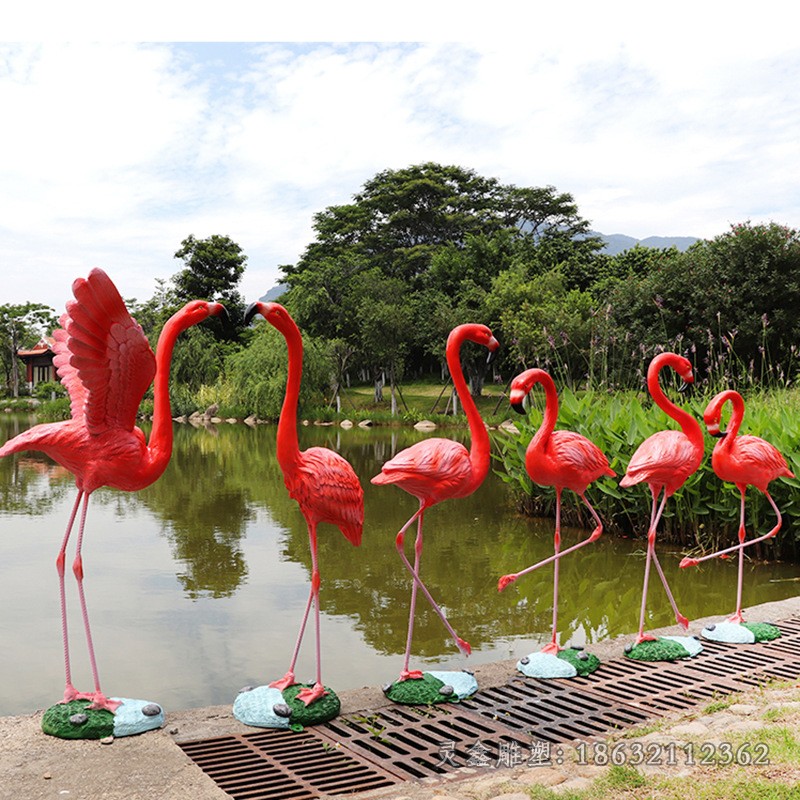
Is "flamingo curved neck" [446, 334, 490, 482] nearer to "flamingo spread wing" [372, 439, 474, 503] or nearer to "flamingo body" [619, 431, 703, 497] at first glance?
"flamingo spread wing" [372, 439, 474, 503]

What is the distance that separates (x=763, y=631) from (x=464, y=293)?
27.8 meters

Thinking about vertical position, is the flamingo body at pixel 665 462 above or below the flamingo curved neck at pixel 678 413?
below

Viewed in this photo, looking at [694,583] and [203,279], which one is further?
[203,279]

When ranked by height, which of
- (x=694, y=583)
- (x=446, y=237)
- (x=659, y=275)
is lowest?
(x=694, y=583)

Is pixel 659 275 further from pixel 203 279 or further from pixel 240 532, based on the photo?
pixel 203 279

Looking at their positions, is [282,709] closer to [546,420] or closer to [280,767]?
[280,767]

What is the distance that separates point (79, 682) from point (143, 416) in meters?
26.5

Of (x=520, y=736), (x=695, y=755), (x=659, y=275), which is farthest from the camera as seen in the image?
(x=659, y=275)

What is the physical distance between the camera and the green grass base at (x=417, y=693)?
4086mm

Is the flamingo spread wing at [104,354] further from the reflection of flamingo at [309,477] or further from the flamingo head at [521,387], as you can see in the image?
the flamingo head at [521,387]

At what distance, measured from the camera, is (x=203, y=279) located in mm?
36750

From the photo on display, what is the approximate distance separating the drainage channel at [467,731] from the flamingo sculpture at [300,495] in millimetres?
92

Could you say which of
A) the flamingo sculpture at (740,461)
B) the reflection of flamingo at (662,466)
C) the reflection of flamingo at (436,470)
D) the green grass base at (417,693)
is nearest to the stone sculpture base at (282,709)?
the green grass base at (417,693)

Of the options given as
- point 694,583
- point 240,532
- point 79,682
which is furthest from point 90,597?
point 694,583
